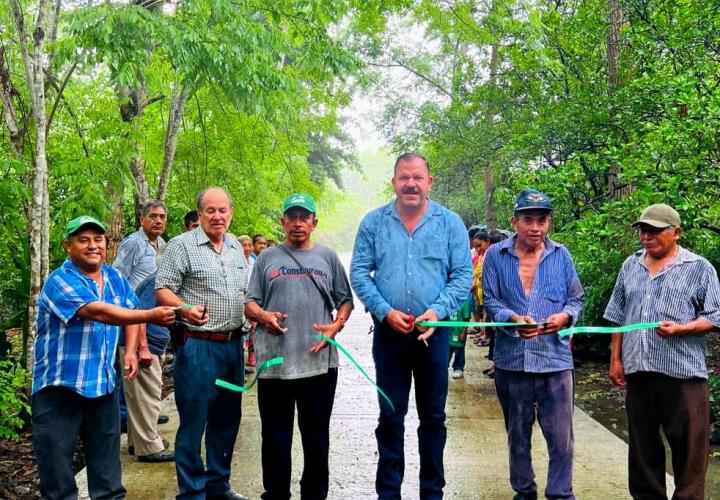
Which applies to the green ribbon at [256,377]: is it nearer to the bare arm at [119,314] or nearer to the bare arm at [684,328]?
the bare arm at [119,314]

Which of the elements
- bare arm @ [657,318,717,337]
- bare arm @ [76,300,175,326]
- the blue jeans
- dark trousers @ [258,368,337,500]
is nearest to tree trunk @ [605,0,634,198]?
the blue jeans

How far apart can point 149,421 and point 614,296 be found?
3562 mm

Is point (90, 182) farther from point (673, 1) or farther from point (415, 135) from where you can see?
point (415, 135)

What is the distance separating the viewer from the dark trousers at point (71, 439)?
396cm

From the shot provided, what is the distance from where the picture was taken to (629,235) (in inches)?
351

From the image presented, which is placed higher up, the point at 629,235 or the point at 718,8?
the point at 718,8

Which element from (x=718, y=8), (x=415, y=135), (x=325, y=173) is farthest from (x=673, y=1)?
(x=325, y=173)

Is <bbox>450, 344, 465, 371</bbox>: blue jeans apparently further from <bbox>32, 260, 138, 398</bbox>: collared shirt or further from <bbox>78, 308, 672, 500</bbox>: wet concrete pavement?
<bbox>32, 260, 138, 398</bbox>: collared shirt

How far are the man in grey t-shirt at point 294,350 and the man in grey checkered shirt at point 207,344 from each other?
0.24 meters

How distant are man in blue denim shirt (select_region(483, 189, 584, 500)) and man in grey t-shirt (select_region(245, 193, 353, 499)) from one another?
1084 millimetres

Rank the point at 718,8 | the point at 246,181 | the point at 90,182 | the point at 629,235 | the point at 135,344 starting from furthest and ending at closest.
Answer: the point at 246,181 → the point at 629,235 → the point at 90,182 → the point at 718,8 → the point at 135,344

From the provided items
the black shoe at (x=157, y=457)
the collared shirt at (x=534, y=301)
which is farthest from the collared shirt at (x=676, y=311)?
the black shoe at (x=157, y=457)

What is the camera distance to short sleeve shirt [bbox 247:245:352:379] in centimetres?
461

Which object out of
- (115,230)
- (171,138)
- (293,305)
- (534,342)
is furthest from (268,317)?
(115,230)
